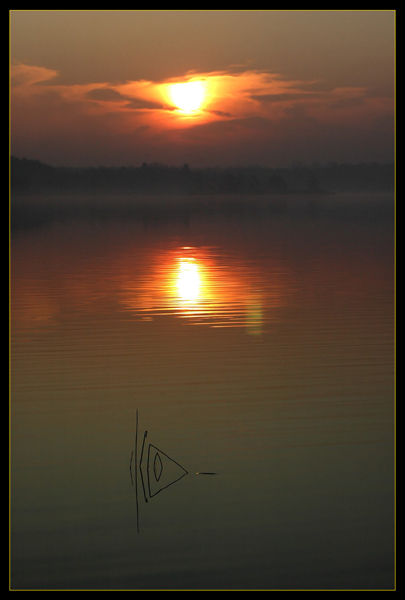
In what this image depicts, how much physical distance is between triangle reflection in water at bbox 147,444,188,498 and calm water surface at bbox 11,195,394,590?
3cm

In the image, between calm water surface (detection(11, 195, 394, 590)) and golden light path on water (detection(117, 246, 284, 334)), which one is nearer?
calm water surface (detection(11, 195, 394, 590))

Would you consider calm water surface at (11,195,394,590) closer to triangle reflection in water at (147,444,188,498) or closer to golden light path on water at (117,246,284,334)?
triangle reflection in water at (147,444,188,498)

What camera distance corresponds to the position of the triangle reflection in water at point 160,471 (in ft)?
29.3

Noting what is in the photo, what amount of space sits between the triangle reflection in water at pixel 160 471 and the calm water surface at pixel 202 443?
0.03m

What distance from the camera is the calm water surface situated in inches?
295

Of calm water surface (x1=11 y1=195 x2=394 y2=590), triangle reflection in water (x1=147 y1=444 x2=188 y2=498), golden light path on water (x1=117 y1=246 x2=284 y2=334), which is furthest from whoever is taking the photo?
golden light path on water (x1=117 y1=246 x2=284 y2=334)

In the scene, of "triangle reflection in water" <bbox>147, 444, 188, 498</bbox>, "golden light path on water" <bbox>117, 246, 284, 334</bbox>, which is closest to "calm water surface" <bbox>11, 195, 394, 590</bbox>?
"triangle reflection in water" <bbox>147, 444, 188, 498</bbox>

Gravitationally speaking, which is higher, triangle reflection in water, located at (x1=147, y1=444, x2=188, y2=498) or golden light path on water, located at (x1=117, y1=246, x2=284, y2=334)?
golden light path on water, located at (x1=117, y1=246, x2=284, y2=334)

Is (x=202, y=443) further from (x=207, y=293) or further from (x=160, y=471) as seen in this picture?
(x=207, y=293)

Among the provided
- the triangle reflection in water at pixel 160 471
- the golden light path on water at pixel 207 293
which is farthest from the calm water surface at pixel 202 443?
the golden light path on water at pixel 207 293

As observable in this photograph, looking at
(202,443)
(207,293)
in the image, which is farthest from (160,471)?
(207,293)

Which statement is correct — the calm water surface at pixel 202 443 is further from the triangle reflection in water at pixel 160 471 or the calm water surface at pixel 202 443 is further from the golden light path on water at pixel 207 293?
the golden light path on water at pixel 207 293

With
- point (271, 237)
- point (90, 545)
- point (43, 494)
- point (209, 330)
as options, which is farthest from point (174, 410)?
point (271, 237)

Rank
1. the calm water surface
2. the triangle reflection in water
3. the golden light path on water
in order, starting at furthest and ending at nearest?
the golden light path on water
the triangle reflection in water
the calm water surface
